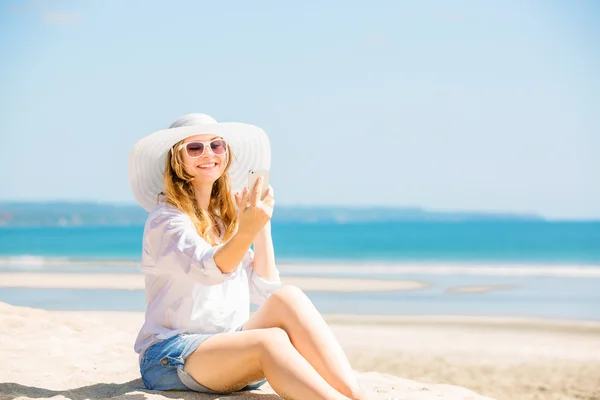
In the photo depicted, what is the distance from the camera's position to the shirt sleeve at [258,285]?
4.04m

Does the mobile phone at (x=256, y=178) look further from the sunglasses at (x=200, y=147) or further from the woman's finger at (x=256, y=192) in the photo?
the sunglasses at (x=200, y=147)

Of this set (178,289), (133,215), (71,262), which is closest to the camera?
(178,289)

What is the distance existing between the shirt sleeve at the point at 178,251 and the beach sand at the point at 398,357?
65cm

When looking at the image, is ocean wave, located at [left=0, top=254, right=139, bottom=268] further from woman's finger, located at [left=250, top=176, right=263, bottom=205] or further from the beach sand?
woman's finger, located at [left=250, top=176, right=263, bottom=205]

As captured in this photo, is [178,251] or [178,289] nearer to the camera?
[178,251]

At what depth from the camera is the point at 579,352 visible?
24.0ft

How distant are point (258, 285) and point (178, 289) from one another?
51 centimetres

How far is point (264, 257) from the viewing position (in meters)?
4.04

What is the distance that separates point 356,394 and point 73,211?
73616 mm

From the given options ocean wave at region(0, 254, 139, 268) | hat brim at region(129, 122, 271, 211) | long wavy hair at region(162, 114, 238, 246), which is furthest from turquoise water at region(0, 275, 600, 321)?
ocean wave at region(0, 254, 139, 268)

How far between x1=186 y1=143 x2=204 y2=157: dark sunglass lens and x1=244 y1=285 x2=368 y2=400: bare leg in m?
0.74

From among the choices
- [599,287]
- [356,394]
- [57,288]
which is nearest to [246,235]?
[356,394]

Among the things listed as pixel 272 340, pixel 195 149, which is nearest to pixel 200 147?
pixel 195 149

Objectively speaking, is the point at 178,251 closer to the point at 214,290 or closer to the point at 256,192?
the point at 214,290
